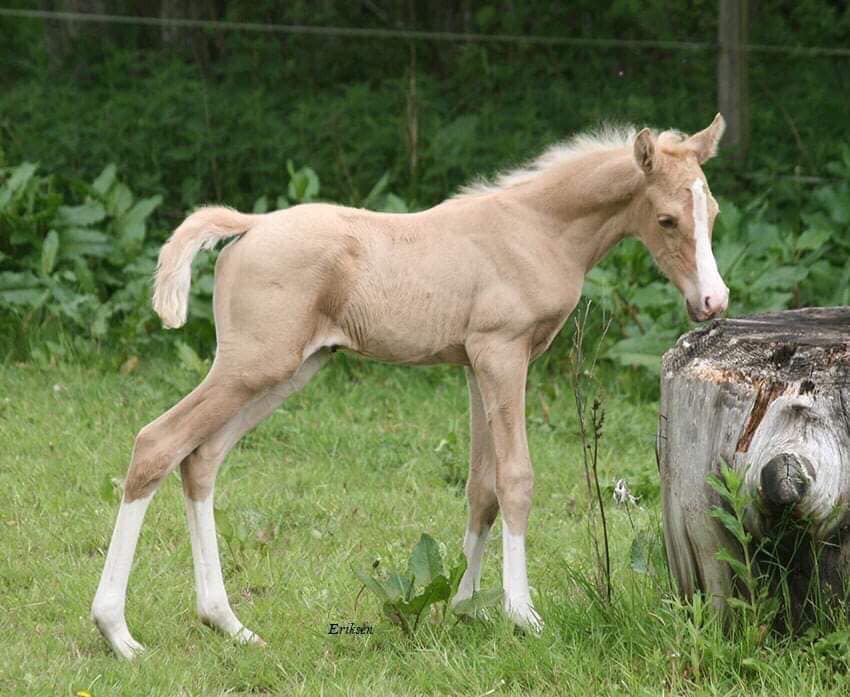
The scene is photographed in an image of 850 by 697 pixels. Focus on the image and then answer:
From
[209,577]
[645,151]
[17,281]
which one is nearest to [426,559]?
[209,577]

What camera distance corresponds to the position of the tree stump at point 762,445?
3924 millimetres

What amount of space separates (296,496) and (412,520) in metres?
0.55

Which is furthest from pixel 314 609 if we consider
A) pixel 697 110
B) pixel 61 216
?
pixel 697 110

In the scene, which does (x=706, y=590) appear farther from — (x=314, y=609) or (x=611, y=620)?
(x=314, y=609)

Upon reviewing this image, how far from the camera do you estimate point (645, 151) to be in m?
4.58

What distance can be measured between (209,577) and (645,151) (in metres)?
1.97

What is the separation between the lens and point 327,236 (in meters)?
4.66

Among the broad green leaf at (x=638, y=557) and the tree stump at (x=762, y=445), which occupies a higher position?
the tree stump at (x=762, y=445)

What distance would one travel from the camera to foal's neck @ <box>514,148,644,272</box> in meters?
4.76

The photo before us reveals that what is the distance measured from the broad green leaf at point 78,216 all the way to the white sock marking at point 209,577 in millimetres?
3661

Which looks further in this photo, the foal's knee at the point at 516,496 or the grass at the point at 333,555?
the foal's knee at the point at 516,496

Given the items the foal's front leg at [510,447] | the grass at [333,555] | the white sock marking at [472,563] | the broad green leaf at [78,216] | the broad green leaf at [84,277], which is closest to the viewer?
the grass at [333,555]

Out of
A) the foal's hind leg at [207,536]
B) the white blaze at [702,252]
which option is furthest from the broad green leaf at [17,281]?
the white blaze at [702,252]

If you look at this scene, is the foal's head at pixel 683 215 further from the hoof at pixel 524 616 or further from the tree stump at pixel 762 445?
the hoof at pixel 524 616
